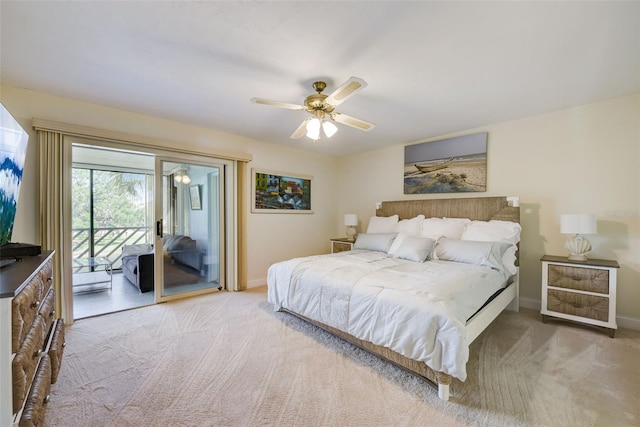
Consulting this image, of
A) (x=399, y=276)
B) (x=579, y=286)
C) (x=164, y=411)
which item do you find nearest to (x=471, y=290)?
(x=399, y=276)

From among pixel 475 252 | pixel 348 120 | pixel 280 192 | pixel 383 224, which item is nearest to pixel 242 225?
pixel 280 192

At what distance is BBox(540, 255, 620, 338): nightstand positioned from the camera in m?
2.45

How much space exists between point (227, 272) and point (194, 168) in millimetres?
1636

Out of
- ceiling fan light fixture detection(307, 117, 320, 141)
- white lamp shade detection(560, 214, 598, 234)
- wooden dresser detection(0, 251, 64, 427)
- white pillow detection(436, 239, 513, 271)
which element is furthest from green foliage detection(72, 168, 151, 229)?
white lamp shade detection(560, 214, 598, 234)

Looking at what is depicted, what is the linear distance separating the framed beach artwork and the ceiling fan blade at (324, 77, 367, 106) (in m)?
2.40

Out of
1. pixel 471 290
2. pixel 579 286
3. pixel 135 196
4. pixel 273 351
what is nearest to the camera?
pixel 471 290

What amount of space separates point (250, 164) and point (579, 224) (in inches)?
163

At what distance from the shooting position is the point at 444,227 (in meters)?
3.51

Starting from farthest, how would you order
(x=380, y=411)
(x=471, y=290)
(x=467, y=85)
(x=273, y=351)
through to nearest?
(x=467, y=85)
(x=273, y=351)
(x=471, y=290)
(x=380, y=411)

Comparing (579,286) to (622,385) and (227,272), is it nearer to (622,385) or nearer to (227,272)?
(622,385)

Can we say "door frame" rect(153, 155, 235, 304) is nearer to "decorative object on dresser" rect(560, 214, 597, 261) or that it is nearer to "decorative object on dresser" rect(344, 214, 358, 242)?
"decorative object on dresser" rect(344, 214, 358, 242)

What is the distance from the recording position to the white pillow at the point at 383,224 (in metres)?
4.10

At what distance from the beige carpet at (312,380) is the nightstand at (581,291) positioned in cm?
16

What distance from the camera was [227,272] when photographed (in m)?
4.02
